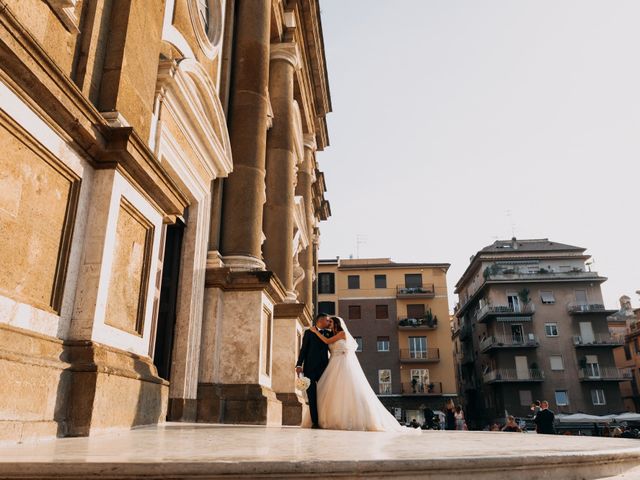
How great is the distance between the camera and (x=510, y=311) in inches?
1959

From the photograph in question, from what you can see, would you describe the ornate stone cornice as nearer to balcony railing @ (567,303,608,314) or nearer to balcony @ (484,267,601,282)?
balcony @ (484,267,601,282)

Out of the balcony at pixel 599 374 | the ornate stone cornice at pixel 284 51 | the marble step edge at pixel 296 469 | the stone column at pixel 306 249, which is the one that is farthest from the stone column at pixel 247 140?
the balcony at pixel 599 374

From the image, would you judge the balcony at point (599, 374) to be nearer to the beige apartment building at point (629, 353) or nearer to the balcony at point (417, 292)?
the beige apartment building at point (629, 353)

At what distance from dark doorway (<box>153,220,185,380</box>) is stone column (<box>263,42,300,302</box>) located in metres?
3.57

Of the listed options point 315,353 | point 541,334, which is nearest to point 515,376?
point 541,334

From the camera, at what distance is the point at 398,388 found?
161 ft

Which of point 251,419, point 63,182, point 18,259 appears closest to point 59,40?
point 63,182

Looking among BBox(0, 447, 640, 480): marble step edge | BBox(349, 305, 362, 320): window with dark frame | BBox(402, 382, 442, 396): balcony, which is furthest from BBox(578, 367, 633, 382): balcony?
BBox(0, 447, 640, 480): marble step edge

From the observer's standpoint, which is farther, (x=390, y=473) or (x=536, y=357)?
(x=536, y=357)

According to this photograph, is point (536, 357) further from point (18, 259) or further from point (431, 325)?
point (18, 259)

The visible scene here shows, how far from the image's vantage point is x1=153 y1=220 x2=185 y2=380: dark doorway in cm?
845

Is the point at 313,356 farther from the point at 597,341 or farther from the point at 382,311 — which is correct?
the point at 597,341

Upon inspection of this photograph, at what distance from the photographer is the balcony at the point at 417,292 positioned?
5200 cm

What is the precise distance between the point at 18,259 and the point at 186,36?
627 cm
